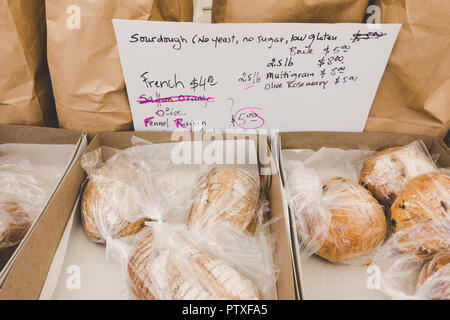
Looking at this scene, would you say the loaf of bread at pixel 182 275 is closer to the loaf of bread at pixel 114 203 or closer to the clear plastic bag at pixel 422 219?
the loaf of bread at pixel 114 203

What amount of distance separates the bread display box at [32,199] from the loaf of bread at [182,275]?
24 centimetres

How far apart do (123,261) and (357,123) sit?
0.90 meters

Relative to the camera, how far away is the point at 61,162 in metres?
1.14

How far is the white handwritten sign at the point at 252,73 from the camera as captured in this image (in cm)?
90

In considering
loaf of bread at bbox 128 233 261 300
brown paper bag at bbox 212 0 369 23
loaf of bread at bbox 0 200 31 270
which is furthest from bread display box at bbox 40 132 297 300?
brown paper bag at bbox 212 0 369 23

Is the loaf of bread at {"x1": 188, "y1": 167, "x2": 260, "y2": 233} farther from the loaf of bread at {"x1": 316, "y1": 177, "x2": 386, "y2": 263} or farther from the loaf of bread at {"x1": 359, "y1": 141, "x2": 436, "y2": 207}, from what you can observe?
the loaf of bread at {"x1": 359, "y1": 141, "x2": 436, "y2": 207}

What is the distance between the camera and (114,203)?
0.87 meters

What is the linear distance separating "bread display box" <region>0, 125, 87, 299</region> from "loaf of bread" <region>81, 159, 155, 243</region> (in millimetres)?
76

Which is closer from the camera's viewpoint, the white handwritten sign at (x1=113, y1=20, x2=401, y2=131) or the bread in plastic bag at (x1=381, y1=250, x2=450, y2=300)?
the bread in plastic bag at (x1=381, y1=250, x2=450, y2=300)

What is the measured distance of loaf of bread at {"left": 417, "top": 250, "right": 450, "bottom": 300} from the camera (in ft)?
2.38

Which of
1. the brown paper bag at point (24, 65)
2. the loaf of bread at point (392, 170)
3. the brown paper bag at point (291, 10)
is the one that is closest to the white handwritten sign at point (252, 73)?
the brown paper bag at point (291, 10)

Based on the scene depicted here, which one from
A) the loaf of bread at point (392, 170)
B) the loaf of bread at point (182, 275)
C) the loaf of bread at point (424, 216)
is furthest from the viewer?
the loaf of bread at point (392, 170)

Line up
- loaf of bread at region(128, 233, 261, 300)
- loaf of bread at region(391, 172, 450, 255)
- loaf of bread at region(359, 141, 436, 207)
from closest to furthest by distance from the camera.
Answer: loaf of bread at region(128, 233, 261, 300) → loaf of bread at region(391, 172, 450, 255) → loaf of bread at region(359, 141, 436, 207)
